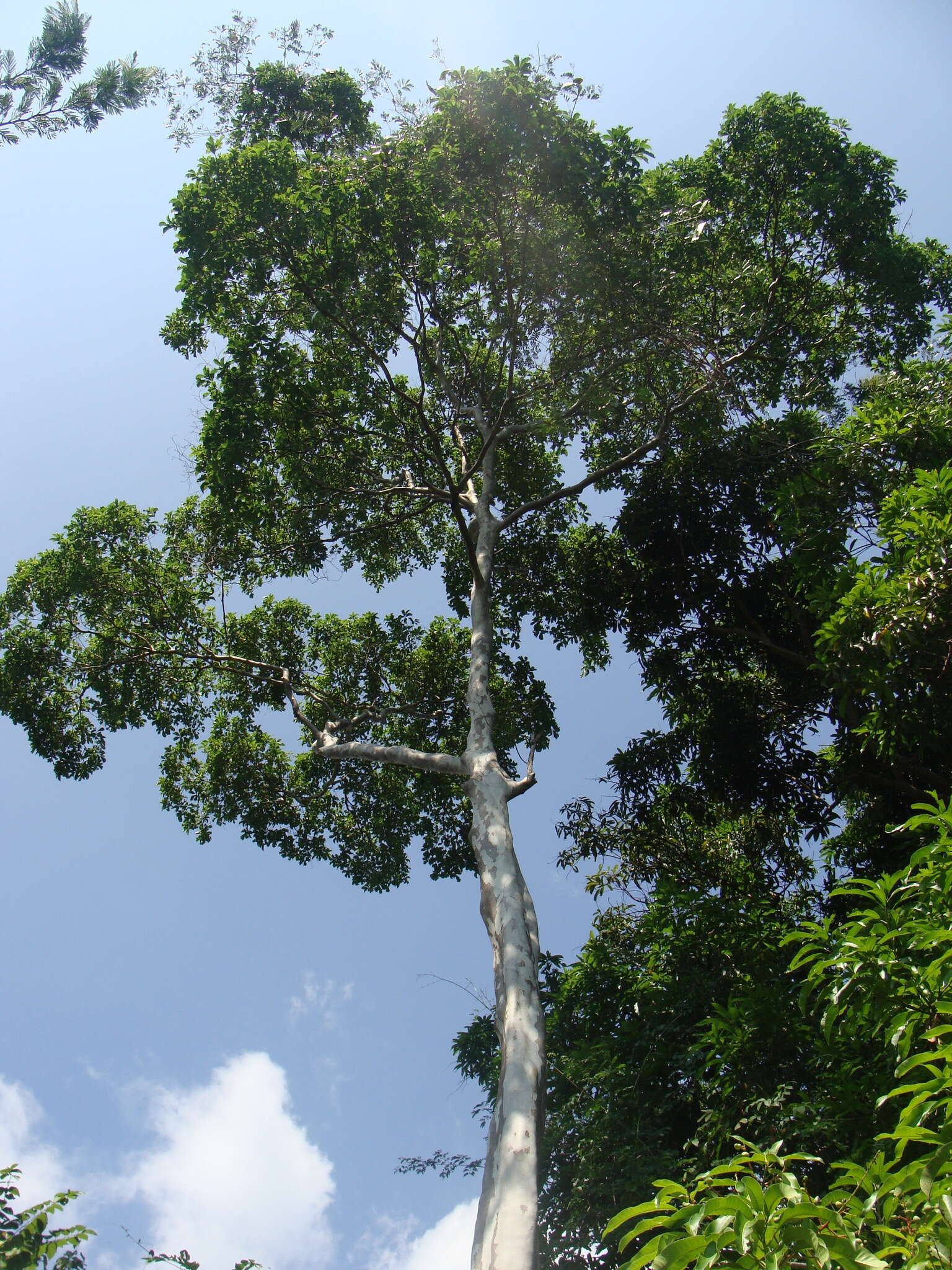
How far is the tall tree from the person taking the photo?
945cm

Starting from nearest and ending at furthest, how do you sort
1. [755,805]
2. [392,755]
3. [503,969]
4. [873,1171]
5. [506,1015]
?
[873,1171] < [506,1015] < [503,969] < [392,755] < [755,805]

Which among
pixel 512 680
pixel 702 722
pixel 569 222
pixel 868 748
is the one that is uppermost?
pixel 569 222

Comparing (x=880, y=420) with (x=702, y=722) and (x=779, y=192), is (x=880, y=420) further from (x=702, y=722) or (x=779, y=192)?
(x=779, y=192)

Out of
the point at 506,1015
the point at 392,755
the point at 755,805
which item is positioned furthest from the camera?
the point at 755,805

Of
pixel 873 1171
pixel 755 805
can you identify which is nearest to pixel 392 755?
pixel 755 805

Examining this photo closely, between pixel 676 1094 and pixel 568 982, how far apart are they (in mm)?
2012

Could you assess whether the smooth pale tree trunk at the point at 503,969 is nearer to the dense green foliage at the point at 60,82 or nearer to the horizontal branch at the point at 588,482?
the horizontal branch at the point at 588,482

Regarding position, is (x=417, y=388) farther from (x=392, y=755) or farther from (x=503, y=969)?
(x=503, y=969)

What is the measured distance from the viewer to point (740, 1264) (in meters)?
2.07

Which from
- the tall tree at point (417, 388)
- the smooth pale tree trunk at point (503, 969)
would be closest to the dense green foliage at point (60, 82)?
the tall tree at point (417, 388)

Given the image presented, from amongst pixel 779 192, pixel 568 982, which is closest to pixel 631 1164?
pixel 568 982

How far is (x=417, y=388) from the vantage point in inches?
510

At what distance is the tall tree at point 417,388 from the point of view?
945 centimetres

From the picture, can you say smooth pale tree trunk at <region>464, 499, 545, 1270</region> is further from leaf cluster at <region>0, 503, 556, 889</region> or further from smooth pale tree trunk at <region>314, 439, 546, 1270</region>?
leaf cluster at <region>0, 503, 556, 889</region>
